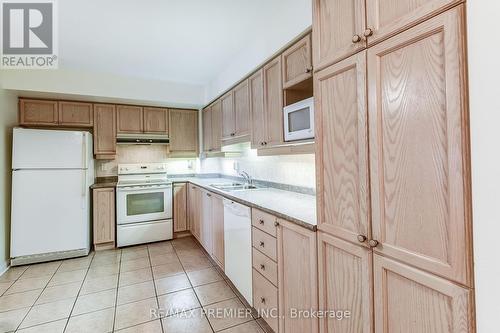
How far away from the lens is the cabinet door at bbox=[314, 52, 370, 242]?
41.4 inches

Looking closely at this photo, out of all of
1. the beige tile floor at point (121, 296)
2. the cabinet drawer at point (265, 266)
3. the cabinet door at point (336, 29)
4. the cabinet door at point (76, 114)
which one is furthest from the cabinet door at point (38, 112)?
the cabinet door at point (336, 29)

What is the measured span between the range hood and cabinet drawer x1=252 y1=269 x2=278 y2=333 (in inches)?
116

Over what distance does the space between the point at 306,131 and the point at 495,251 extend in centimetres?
114

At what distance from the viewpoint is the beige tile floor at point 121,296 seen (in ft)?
6.33

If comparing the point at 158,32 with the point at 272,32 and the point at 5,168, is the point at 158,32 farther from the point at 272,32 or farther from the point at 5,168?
the point at 5,168

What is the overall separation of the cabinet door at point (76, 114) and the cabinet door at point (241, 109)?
7.72ft

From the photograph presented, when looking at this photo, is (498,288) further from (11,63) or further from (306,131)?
(11,63)

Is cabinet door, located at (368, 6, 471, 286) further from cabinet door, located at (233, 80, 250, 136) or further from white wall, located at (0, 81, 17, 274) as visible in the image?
white wall, located at (0, 81, 17, 274)

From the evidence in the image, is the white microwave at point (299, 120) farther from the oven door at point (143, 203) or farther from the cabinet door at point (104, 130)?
the cabinet door at point (104, 130)

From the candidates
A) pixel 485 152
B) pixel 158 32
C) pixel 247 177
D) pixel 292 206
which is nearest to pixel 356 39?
pixel 485 152

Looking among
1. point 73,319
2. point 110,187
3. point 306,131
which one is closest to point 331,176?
point 306,131

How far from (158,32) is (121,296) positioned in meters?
2.54

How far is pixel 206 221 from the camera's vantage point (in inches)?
124

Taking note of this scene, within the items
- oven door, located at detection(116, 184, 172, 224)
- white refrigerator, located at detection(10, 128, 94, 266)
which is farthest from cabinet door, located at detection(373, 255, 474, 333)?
white refrigerator, located at detection(10, 128, 94, 266)
